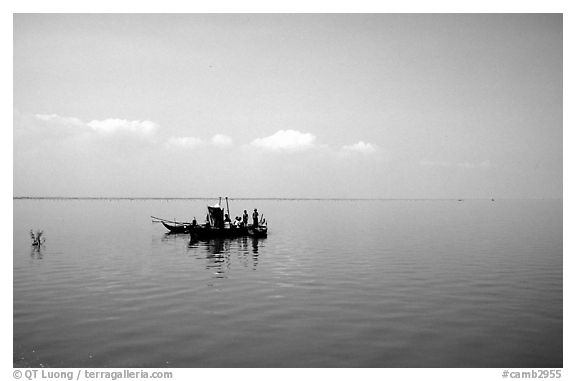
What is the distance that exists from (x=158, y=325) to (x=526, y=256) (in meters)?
31.0

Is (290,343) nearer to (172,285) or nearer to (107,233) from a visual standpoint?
(172,285)

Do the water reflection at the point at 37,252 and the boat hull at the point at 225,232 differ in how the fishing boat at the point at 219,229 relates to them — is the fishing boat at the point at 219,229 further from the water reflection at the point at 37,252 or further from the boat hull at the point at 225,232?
the water reflection at the point at 37,252

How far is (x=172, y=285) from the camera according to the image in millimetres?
24156

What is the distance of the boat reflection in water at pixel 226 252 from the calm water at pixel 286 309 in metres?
0.22

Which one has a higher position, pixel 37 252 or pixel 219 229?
pixel 219 229

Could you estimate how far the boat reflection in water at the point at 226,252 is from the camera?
30.3 m

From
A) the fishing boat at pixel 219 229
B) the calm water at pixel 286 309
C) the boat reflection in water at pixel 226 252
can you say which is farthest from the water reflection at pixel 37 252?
the fishing boat at pixel 219 229

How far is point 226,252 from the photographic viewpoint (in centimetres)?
3719

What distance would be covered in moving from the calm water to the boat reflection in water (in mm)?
215

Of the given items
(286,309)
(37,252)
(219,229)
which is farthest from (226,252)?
(286,309)

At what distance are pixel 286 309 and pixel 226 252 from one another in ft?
61.3

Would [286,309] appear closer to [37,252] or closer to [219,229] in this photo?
[37,252]
